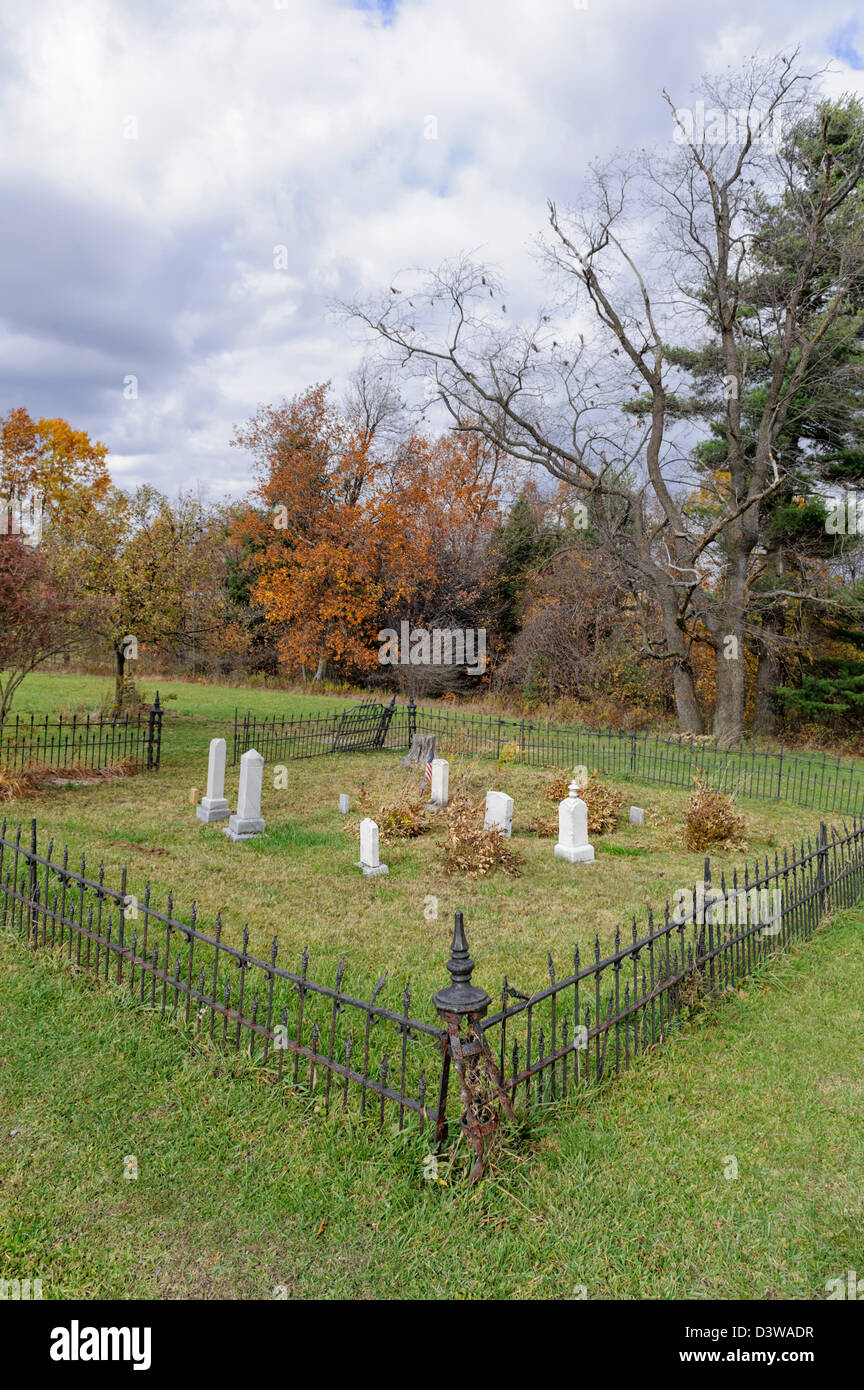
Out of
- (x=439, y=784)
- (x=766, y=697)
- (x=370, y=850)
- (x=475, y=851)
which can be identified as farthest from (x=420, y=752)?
(x=766, y=697)

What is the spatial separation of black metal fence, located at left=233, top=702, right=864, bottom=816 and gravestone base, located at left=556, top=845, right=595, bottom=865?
13.0 ft

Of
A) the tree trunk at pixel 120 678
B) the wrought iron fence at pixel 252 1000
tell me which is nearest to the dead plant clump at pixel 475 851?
the wrought iron fence at pixel 252 1000

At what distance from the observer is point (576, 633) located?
22.9m

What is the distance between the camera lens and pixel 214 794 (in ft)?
31.1

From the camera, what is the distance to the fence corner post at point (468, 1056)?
3.09m

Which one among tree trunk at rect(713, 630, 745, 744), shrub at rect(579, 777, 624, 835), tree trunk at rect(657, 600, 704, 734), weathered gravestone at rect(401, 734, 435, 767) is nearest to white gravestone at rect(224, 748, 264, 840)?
shrub at rect(579, 777, 624, 835)

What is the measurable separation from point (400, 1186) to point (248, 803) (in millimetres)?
6061

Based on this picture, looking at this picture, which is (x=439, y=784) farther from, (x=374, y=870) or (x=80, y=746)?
(x=80, y=746)

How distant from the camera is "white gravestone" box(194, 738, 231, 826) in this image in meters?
9.25

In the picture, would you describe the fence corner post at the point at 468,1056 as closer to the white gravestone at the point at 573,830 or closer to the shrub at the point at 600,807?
the white gravestone at the point at 573,830

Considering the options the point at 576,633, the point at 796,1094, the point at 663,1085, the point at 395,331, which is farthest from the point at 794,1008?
the point at 395,331

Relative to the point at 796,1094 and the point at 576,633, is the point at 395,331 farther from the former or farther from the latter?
the point at 796,1094

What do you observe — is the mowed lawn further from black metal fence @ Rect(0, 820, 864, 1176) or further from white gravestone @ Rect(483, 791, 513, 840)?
black metal fence @ Rect(0, 820, 864, 1176)

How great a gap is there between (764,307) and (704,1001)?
69.2 feet
